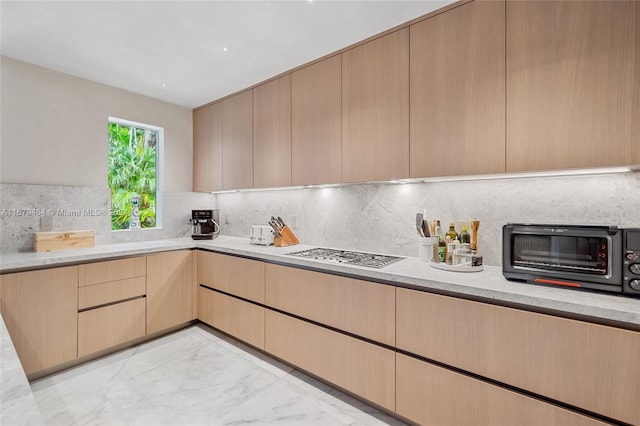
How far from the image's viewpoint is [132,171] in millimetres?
3521


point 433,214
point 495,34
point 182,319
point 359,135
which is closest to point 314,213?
point 359,135

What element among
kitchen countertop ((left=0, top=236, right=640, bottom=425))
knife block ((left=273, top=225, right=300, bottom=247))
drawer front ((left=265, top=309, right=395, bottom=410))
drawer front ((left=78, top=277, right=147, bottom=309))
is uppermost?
knife block ((left=273, top=225, right=300, bottom=247))

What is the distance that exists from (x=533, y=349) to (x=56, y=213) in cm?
362

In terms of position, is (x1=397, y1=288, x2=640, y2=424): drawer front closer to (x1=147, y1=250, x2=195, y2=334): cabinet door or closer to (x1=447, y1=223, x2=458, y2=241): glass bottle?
(x1=447, y1=223, x2=458, y2=241): glass bottle

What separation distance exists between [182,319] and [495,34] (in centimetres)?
340

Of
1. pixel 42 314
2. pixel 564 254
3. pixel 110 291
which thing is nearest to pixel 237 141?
pixel 110 291

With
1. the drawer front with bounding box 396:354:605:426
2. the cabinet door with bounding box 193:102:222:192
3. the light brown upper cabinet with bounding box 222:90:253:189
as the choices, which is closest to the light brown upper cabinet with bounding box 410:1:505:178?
the drawer front with bounding box 396:354:605:426

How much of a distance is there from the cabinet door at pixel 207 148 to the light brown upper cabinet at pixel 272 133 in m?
0.66

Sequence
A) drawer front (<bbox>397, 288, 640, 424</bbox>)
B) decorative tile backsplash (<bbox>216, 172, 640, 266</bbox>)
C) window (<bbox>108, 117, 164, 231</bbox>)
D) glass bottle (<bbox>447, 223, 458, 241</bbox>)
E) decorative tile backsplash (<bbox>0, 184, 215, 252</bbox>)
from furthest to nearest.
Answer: window (<bbox>108, 117, 164, 231</bbox>) → decorative tile backsplash (<bbox>0, 184, 215, 252</bbox>) → glass bottle (<bbox>447, 223, 458, 241</bbox>) → decorative tile backsplash (<bbox>216, 172, 640, 266</bbox>) → drawer front (<bbox>397, 288, 640, 424</bbox>)

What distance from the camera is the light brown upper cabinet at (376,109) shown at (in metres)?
2.01

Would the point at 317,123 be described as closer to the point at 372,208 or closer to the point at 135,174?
the point at 372,208

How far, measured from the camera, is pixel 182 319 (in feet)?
9.86

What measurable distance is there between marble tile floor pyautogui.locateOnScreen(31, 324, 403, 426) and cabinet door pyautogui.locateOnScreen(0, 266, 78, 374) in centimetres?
19

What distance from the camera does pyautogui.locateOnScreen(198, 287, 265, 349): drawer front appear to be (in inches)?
99.1
